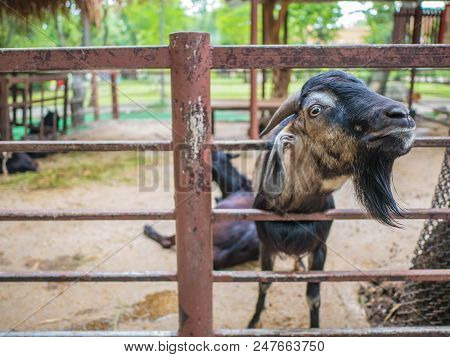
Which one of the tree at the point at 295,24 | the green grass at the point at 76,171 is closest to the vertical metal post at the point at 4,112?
the green grass at the point at 76,171

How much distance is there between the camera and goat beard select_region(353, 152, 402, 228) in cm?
228

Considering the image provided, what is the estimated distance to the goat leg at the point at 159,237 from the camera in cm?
476

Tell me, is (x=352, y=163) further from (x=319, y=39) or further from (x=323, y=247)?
(x=319, y=39)

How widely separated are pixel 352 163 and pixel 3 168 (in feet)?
22.8

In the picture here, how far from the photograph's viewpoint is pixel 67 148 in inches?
86.1

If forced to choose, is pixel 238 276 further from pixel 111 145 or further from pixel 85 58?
pixel 85 58

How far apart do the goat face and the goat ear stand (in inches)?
0.7

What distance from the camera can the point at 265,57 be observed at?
6.72ft

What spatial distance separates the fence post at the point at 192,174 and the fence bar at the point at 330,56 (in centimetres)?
12

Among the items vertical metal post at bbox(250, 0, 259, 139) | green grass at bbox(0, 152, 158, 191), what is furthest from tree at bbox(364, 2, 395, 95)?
green grass at bbox(0, 152, 158, 191)

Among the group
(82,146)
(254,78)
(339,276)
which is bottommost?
(339,276)

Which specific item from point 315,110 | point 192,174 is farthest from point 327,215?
point 192,174

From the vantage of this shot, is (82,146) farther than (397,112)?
Yes

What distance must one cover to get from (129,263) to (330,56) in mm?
3164
